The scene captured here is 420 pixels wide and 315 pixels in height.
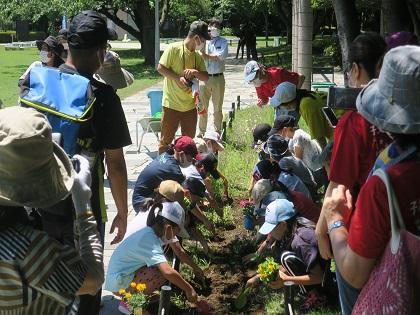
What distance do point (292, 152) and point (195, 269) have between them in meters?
1.59

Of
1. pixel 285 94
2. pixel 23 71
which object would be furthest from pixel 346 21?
pixel 23 71

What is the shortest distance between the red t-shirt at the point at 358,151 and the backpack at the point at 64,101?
1.27 meters

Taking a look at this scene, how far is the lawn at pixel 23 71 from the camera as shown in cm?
1808

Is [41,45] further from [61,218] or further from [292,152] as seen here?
[61,218]

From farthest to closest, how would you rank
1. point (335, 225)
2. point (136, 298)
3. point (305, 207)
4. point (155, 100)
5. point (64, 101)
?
point (155, 100) → point (305, 207) → point (136, 298) → point (64, 101) → point (335, 225)

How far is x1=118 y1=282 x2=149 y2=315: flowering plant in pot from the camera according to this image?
4246 millimetres

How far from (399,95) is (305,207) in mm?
2824

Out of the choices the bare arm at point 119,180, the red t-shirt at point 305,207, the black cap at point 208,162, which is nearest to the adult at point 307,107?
the black cap at point 208,162

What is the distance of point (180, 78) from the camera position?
24.9ft

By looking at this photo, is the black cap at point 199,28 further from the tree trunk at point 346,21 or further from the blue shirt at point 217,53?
the blue shirt at point 217,53

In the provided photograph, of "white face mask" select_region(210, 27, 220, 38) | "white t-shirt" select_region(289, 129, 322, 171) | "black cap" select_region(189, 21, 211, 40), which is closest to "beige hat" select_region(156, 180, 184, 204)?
"white t-shirt" select_region(289, 129, 322, 171)

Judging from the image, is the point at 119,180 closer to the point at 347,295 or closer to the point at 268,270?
the point at 268,270

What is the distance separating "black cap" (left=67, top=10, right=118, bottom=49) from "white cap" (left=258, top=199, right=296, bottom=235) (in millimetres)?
1710

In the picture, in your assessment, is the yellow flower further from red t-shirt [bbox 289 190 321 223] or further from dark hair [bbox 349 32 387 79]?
dark hair [bbox 349 32 387 79]
